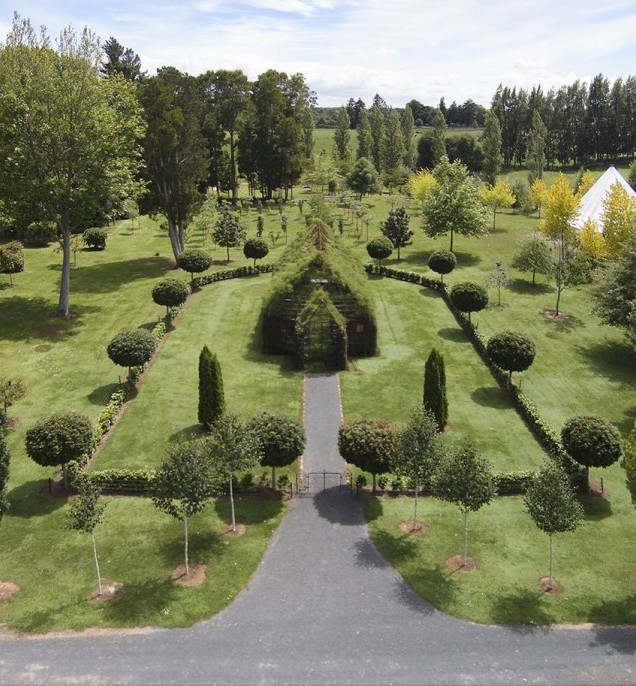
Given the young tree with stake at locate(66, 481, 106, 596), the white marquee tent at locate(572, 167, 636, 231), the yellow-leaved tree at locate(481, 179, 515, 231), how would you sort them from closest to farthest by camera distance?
1. the young tree with stake at locate(66, 481, 106, 596)
2. the white marquee tent at locate(572, 167, 636, 231)
3. the yellow-leaved tree at locate(481, 179, 515, 231)

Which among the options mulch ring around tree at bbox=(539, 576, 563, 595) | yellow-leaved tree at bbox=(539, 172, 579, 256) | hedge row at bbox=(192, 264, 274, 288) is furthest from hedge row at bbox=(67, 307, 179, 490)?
yellow-leaved tree at bbox=(539, 172, 579, 256)

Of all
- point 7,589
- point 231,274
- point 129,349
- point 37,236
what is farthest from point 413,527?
point 37,236

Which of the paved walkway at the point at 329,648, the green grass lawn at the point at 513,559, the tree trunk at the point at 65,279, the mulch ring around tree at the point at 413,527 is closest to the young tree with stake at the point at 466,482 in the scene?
the green grass lawn at the point at 513,559

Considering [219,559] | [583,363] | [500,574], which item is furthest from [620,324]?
[219,559]

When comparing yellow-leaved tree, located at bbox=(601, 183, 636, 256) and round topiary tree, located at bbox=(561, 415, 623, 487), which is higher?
yellow-leaved tree, located at bbox=(601, 183, 636, 256)

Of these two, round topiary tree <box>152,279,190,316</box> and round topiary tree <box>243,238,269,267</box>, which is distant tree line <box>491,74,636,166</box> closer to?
round topiary tree <box>243,238,269,267</box>

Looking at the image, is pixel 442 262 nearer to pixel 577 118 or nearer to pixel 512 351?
pixel 512 351

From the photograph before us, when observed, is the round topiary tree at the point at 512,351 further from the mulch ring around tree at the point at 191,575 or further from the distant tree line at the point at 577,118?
the distant tree line at the point at 577,118
